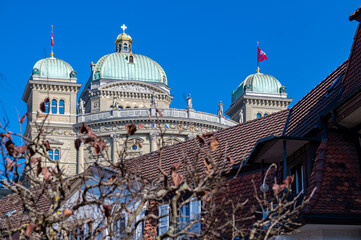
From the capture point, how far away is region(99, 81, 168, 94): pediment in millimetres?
102562

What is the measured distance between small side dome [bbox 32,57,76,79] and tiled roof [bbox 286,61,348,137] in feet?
260

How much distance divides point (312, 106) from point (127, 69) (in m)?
86.9

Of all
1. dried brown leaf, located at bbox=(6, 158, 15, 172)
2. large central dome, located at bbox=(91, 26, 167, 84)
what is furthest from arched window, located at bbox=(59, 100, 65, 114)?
dried brown leaf, located at bbox=(6, 158, 15, 172)

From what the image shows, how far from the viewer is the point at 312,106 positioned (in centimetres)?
2011

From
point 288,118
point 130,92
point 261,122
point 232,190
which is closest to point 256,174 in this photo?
point 232,190

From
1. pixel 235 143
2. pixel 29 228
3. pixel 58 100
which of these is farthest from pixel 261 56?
pixel 29 228

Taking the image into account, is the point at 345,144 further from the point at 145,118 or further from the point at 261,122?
the point at 145,118

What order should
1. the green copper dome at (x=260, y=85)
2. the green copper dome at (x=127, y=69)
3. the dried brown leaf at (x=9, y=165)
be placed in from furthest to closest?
the green copper dome at (x=260, y=85) < the green copper dome at (x=127, y=69) < the dried brown leaf at (x=9, y=165)

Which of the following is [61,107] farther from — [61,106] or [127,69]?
[127,69]

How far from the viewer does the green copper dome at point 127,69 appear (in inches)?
4141

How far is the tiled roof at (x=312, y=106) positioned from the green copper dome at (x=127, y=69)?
83628mm

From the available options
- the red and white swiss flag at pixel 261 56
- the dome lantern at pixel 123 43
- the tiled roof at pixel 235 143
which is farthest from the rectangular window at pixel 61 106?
the tiled roof at pixel 235 143

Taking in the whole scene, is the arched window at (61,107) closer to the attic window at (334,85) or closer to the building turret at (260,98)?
the building turret at (260,98)

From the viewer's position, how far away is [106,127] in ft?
301
